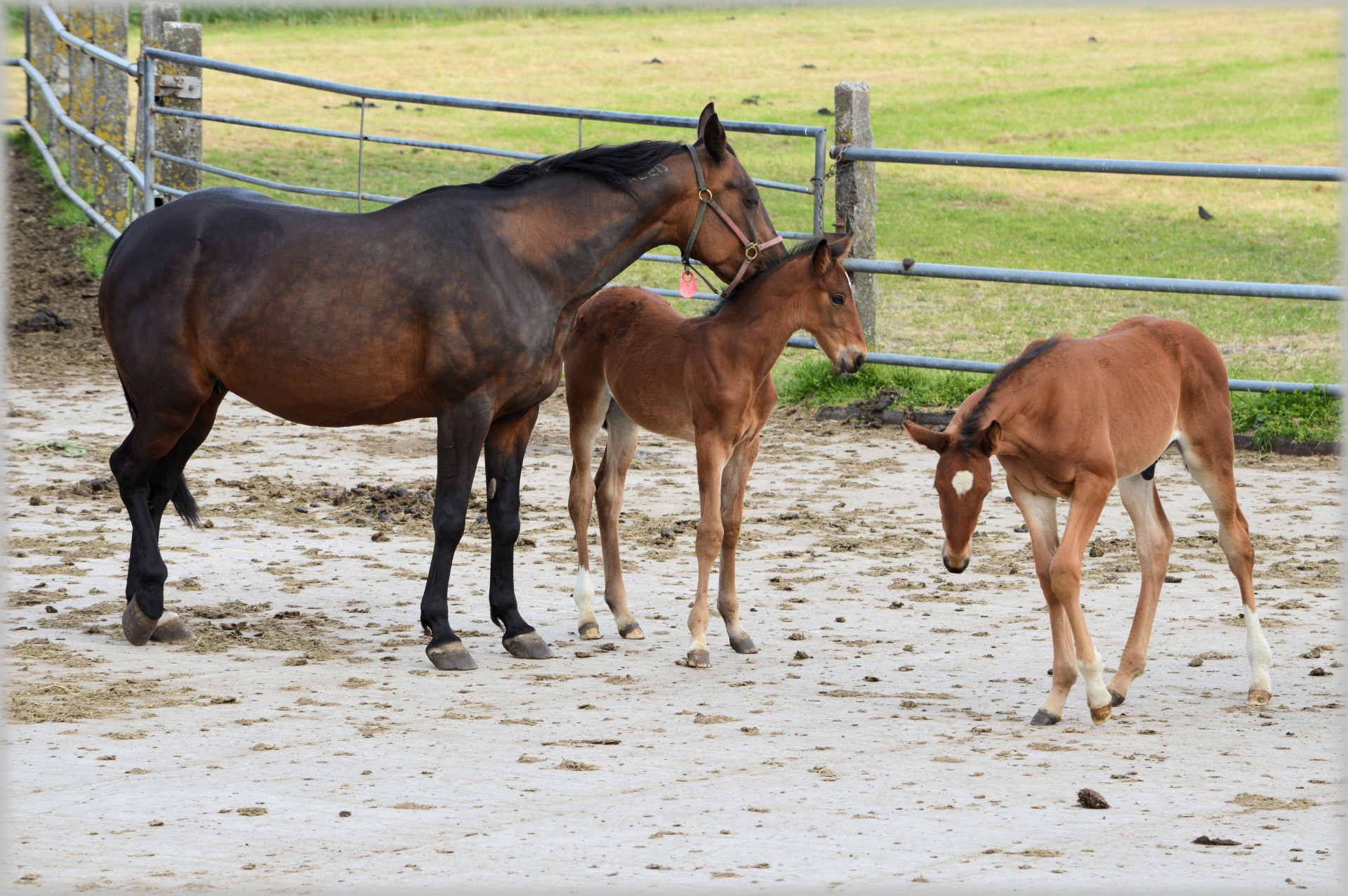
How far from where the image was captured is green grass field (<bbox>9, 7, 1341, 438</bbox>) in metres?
15.3

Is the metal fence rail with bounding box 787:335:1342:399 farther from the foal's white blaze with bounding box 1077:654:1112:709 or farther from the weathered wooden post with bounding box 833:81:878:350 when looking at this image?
the foal's white blaze with bounding box 1077:654:1112:709

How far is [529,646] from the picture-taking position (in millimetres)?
6500

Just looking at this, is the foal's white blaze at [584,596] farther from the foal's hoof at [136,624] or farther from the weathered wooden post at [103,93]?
the weathered wooden post at [103,93]

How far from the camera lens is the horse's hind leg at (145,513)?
6.47 meters

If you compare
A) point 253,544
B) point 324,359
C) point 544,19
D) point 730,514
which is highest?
point 544,19

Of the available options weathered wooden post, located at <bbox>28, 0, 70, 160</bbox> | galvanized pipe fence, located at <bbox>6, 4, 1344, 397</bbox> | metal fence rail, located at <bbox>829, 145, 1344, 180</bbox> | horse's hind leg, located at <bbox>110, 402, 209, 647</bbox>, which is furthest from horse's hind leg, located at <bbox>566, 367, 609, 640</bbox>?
weathered wooden post, located at <bbox>28, 0, 70, 160</bbox>

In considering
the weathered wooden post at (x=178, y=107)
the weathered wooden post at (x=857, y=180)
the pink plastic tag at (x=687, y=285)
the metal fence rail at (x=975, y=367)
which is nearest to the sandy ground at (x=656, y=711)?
the metal fence rail at (x=975, y=367)

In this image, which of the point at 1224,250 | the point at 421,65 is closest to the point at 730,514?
the point at 1224,250

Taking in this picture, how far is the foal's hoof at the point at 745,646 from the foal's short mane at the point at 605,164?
1.94 metres

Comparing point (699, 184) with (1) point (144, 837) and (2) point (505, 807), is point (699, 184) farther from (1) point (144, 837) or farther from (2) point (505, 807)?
(1) point (144, 837)

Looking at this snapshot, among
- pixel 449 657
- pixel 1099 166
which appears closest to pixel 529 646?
pixel 449 657

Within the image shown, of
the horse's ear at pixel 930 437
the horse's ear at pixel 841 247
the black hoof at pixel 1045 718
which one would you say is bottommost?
the black hoof at pixel 1045 718

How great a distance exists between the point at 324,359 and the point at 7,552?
238 cm

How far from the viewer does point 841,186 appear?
11.6 m
